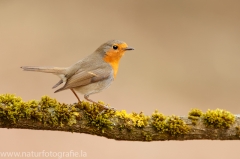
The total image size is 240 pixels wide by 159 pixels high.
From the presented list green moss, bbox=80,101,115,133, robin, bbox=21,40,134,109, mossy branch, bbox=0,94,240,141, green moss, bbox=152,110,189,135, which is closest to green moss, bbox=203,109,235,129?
mossy branch, bbox=0,94,240,141

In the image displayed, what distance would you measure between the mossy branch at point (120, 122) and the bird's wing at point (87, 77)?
269 mm

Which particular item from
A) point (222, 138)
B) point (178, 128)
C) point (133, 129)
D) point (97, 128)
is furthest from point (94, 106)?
point (222, 138)

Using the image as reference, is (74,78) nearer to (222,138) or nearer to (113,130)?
(113,130)

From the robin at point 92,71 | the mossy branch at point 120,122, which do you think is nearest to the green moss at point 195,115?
the mossy branch at point 120,122

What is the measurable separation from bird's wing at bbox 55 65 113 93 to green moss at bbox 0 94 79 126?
305mm

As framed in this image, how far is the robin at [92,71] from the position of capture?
280 centimetres

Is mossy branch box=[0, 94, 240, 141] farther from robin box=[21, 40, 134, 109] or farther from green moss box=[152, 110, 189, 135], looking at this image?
robin box=[21, 40, 134, 109]

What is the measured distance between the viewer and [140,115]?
8.23 feet

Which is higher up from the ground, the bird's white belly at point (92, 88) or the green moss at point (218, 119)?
the bird's white belly at point (92, 88)

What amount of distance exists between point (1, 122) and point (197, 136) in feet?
4.31

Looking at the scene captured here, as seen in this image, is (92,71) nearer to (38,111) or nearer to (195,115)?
(38,111)

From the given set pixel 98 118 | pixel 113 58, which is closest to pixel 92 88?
pixel 113 58

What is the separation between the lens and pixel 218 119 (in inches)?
98.0

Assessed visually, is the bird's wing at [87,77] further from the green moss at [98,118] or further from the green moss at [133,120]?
the green moss at [133,120]
